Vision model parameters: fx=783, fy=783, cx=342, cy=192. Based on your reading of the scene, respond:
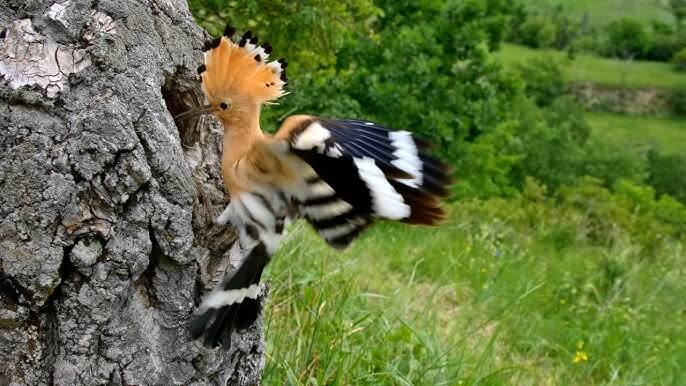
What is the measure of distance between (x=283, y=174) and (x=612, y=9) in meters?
105

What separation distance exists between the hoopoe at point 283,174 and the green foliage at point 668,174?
41.5 metres

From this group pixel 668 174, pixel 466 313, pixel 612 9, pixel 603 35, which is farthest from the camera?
pixel 612 9

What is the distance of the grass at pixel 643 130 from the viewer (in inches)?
2295

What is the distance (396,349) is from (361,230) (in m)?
1.61

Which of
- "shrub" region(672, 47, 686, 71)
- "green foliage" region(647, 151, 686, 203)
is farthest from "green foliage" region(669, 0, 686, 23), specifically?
"green foliage" region(647, 151, 686, 203)

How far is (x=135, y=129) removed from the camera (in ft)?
6.15

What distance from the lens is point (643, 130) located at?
210 ft

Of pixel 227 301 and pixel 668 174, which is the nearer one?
pixel 227 301

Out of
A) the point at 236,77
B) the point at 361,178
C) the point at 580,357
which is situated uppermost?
the point at 236,77

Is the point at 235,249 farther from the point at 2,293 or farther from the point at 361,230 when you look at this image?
the point at 2,293

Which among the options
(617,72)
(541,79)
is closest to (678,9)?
(617,72)

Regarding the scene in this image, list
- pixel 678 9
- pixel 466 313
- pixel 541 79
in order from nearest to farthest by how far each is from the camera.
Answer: pixel 466 313 < pixel 541 79 < pixel 678 9

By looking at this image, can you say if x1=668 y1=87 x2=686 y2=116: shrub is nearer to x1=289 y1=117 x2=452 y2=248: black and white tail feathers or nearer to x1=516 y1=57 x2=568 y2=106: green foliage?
A: x1=516 y1=57 x2=568 y2=106: green foliage

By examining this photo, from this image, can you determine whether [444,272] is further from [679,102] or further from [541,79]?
[679,102]
